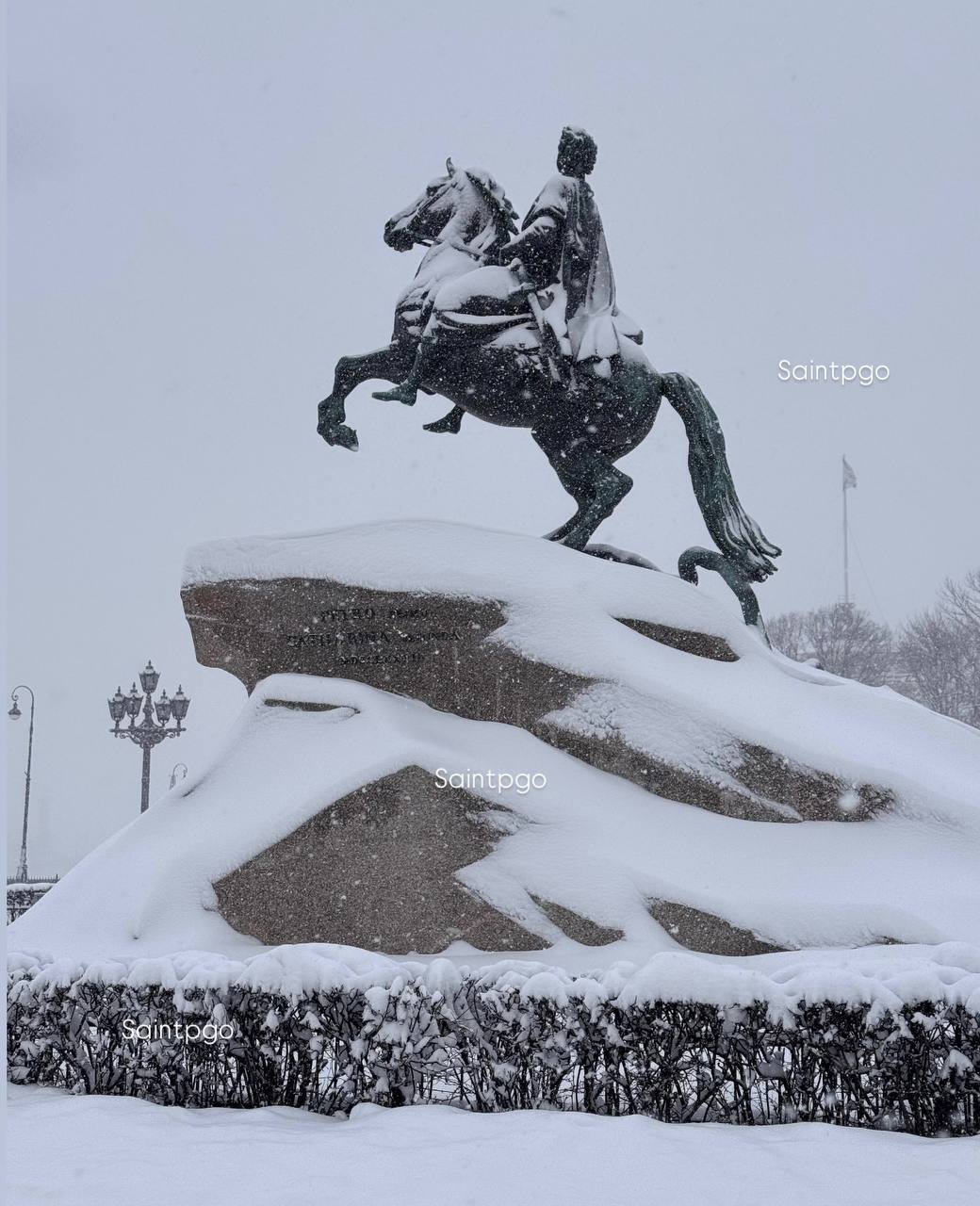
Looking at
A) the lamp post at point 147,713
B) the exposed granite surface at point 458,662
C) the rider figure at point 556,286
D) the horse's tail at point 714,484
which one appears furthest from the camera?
the lamp post at point 147,713

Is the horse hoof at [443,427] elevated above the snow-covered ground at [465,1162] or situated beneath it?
elevated above

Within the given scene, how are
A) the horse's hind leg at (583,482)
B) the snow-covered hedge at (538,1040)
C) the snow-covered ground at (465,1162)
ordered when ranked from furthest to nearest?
the horse's hind leg at (583,482), the snow-covered hedge at (538,1040), the snow-covered ground at (465,1162)

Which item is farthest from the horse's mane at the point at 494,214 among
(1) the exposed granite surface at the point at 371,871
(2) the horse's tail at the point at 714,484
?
(1) the exposed granite surface at the point at 371,871

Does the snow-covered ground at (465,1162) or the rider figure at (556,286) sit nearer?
the snow-covered ground at (465,1162)

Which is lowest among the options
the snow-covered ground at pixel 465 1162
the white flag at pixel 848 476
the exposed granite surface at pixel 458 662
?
the snow-covered ground at pixel 465 1162

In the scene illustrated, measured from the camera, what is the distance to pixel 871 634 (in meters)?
29.2

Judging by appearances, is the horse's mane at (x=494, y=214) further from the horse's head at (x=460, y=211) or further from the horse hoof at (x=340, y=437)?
the horse hoof at (x=340, y=437)

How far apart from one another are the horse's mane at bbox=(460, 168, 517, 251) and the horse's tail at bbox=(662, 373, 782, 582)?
1487 millimetres

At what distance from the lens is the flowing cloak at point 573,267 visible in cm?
766

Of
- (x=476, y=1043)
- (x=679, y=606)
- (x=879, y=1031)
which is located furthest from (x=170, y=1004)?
(x=679, y=606)

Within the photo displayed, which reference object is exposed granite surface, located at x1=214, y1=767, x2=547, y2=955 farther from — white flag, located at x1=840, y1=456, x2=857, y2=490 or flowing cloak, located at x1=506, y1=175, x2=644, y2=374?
white flag, located at x1=840, y1=456, x2=857, y2=490

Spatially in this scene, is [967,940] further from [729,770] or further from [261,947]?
[261,947]

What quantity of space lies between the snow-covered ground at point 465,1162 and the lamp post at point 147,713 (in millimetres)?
10749

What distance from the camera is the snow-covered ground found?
3166mm
